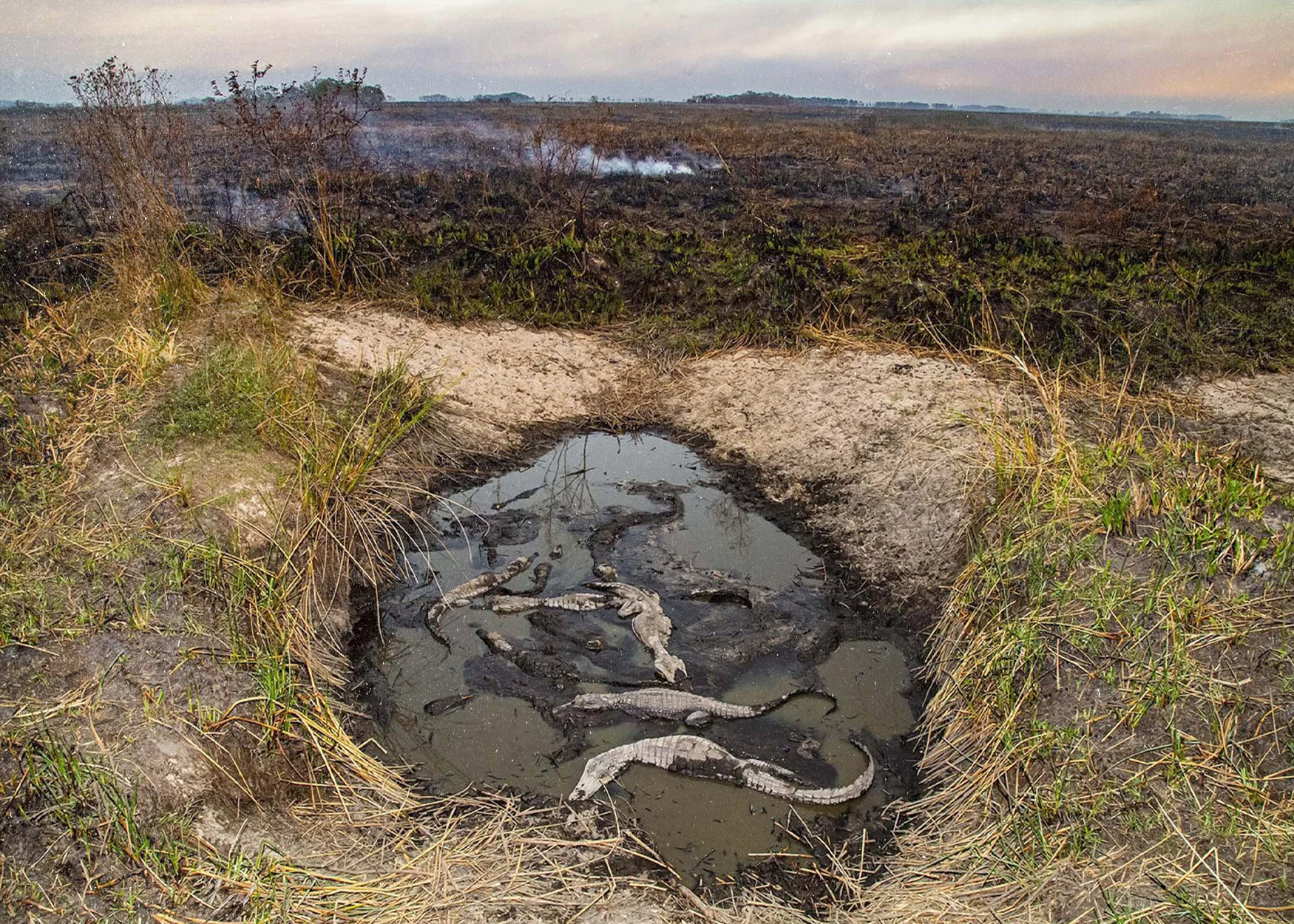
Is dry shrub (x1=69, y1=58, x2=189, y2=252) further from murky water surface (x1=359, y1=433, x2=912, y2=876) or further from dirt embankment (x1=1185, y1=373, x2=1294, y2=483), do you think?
dirt embankment (x1=1185, y1=373, x2=1294, y2=483)

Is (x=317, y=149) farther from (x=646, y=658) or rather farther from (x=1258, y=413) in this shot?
(x=1258, y=413)

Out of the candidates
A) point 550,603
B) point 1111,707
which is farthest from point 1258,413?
point 550,603

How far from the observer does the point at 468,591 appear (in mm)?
4270

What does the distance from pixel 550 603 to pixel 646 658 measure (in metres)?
0.63

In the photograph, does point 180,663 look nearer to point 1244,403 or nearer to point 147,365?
point 147,365

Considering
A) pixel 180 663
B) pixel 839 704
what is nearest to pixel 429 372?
pixel 180 663

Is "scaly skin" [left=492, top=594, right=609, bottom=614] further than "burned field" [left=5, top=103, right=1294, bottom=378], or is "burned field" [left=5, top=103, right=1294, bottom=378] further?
"burned field" [left=5, top=103, right=1294, bottom=378]

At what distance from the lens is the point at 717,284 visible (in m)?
7.80

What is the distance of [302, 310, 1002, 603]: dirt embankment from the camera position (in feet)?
15.2

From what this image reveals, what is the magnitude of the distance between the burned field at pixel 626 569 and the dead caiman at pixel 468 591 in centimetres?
3

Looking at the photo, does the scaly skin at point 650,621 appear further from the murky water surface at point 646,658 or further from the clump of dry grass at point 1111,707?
the clump of dry grass at point 1111,707

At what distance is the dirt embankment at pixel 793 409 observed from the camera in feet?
15.2

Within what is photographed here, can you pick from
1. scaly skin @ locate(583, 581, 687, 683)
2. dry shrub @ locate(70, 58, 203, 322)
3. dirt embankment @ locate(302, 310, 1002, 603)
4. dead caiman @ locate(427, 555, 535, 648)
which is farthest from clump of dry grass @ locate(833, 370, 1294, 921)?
dry shrub @ locate(70, 58, 203, 322)

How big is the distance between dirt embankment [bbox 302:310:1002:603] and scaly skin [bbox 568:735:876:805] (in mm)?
1428
